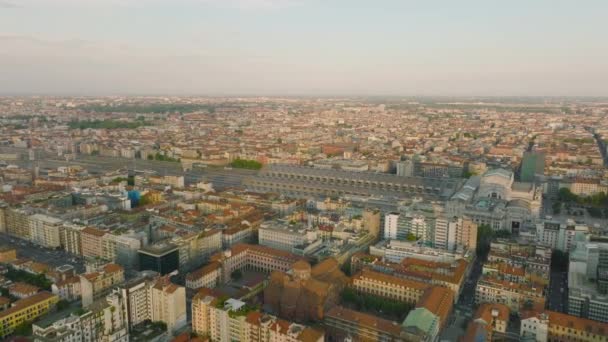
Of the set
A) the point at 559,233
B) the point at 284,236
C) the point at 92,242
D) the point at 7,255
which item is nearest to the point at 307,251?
the point at 284,236

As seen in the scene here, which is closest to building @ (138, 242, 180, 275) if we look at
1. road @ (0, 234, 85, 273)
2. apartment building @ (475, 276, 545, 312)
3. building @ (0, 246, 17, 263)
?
road @ (0, 234, 85, 273)

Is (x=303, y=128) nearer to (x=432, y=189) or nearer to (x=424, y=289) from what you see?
(x=432, y=189)

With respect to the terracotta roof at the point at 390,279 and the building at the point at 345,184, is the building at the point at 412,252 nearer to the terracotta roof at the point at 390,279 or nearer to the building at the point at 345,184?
the terracotta roof at the point at 390,279

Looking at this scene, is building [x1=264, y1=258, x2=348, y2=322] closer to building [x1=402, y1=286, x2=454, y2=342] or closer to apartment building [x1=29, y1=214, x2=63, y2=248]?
building [x1=402, y1=286, x2=454, y2=342]

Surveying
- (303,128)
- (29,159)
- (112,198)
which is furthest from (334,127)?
(112,198)

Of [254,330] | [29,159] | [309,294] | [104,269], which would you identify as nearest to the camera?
[254,330]
